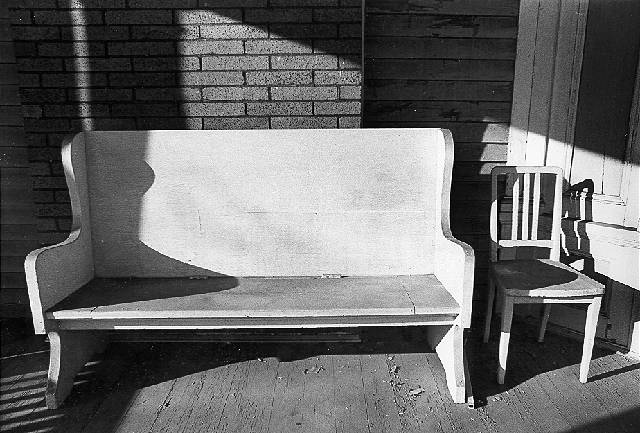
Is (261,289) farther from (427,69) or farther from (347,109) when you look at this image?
(427,69)

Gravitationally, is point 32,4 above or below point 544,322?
above

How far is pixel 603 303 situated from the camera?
11.3ft

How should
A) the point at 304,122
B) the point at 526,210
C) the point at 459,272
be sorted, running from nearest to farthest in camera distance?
the point at 459,272 → the point at 304,122 → the point at 526,210

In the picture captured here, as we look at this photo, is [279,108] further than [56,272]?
Yes

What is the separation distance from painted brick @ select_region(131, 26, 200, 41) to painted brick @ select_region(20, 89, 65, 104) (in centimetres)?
56

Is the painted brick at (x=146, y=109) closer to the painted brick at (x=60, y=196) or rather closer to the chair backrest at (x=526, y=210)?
the painted brick at (x=60, y=196)

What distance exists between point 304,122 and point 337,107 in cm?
21

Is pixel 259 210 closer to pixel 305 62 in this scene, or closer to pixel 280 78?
pixel 280 78

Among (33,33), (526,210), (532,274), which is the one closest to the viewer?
(532,274)

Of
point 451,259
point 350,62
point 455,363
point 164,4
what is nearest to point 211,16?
point 164,4

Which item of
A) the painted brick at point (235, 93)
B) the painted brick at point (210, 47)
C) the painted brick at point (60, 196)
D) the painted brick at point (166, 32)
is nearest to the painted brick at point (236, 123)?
the painted brick at point (235, 93)

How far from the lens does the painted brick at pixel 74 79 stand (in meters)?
3.23

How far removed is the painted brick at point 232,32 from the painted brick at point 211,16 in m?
0.03

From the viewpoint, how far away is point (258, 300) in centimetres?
278
